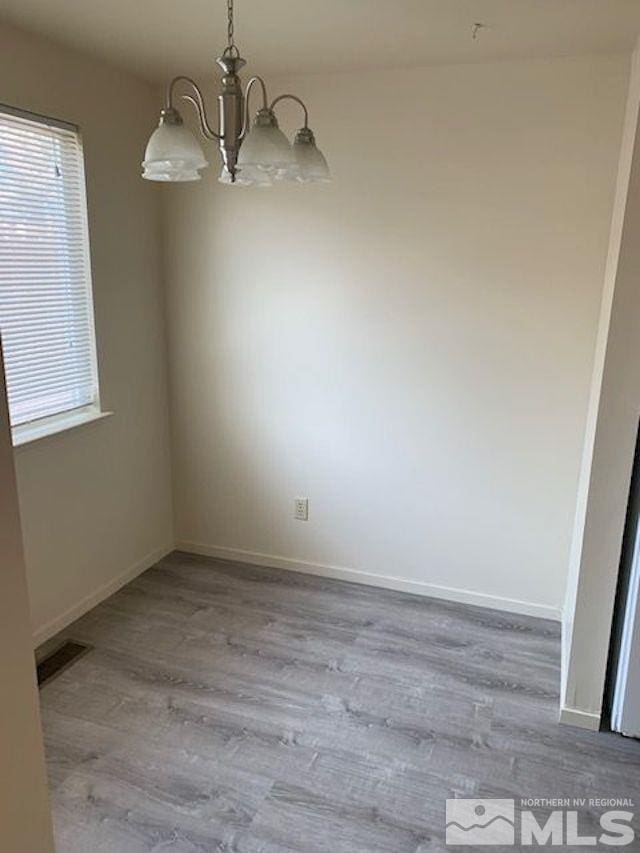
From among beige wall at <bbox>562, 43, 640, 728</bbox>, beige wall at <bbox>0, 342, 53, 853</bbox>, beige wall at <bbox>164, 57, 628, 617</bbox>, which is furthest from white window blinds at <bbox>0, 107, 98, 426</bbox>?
beige wall at <bbox>562, 43, 640, 728</bbox>

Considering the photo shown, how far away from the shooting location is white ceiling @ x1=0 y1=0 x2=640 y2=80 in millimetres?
2049

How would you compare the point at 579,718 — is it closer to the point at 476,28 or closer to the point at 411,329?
the point at 411,329

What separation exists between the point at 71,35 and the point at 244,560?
2.55 m

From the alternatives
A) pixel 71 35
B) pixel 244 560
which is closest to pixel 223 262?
pixel 71 35

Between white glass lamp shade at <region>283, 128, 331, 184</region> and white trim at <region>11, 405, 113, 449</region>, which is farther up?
white glass lamp shade at <region>283, 128, 331, 184</region>

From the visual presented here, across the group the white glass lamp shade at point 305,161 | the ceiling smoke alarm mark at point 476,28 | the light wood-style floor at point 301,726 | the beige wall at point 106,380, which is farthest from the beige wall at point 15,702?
the ceiling smoke alarm mark at point 476,28

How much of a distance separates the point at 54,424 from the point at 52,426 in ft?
0.09

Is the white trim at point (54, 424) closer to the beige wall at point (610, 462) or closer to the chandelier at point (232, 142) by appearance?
the chandelier at point (232, 142)

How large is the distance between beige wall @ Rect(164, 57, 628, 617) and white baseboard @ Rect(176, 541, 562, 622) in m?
0.01

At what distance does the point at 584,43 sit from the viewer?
92.4 inches

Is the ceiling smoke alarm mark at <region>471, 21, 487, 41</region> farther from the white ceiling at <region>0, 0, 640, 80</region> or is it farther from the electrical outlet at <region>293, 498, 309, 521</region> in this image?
the electrical outlet at <region>293, 498, 309, 521</region>

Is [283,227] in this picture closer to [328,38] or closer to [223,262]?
[223,262]

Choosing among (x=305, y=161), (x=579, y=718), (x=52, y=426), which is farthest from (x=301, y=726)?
(x=305, y=161)

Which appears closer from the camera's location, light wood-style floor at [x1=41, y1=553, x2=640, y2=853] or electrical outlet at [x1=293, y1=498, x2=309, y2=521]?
light wood-style floor at [x1=41, y1=553, x2=640, y2=853]
